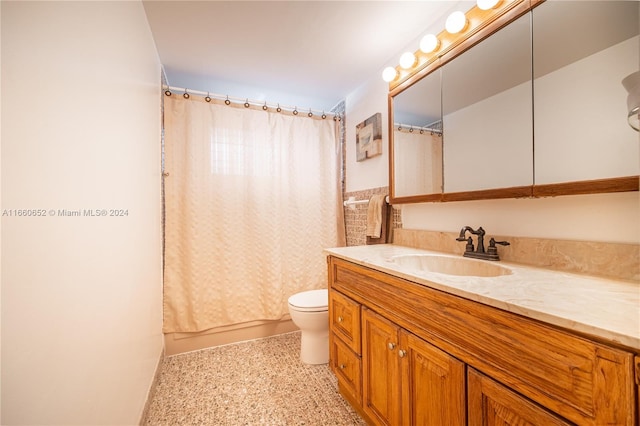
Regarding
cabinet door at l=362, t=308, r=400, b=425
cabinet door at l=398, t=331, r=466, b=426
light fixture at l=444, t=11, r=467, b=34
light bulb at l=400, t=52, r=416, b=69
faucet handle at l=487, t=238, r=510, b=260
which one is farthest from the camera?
light bulb at l=400, t=52, r=416, b=69

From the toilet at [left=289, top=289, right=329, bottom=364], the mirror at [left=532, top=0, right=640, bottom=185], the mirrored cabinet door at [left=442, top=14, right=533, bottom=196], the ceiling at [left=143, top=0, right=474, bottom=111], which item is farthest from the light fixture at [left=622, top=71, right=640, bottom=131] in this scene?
the toilet at [left=289, top=289, right=329, bottom=364]

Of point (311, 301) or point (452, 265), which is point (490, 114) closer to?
point (452, 265)

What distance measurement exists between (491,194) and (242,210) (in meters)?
1.81

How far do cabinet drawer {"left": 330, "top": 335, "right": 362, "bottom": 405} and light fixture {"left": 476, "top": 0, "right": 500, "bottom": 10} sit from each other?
178 centimetres

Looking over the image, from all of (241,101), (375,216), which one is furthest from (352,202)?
(241,101)

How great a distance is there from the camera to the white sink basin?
3.59ft

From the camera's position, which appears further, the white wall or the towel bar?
the towel bar

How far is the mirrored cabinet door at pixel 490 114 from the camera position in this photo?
1.07 metres

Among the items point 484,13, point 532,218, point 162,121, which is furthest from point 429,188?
point 162,121

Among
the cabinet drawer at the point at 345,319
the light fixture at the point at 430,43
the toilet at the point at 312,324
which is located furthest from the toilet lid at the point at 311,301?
the light fixture at the point at 430,43

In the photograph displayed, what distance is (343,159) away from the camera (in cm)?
256

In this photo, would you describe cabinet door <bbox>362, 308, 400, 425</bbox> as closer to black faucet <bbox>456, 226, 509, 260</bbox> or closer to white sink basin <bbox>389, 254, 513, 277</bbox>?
white sink basin <bbox>389, 254, 513, 277</bbox>

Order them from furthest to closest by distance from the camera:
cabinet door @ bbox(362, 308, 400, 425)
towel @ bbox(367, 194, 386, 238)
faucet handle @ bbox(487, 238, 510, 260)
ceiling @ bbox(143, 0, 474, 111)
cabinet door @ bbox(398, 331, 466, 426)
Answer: towel @ bbox(367, 194, 386, 238)
ceiling @ bbox(143, 0, 474, 111)
faucet handle @ bbox(487, 238, 510, 260)
cabinet door @ bbox(362, 308, 400, 425)
cabinet door @ bbox(398, 331, 466, 426)

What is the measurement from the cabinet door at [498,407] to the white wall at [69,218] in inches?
42.9
